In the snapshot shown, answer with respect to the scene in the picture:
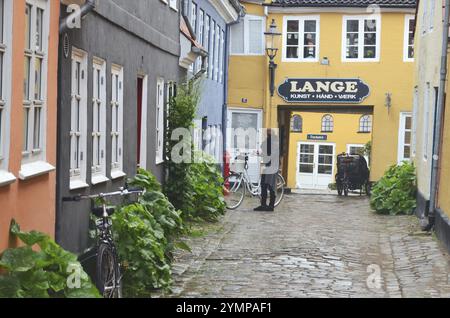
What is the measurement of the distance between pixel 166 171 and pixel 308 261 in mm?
4483

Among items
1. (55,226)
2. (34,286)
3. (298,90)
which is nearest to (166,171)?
(55,226)

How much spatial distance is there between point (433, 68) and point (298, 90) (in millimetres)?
12001

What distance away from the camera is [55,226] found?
905cm

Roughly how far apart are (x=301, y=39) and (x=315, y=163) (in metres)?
21.2

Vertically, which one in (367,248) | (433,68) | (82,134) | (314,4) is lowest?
(367,248)

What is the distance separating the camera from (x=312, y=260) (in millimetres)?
12859

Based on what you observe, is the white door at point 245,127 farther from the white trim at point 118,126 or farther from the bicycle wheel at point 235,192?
the white trim at point 118,126

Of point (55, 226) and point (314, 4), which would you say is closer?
point (55, 226)

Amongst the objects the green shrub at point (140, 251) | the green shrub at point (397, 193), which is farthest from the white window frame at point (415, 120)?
the green shrub at point (140, 251)

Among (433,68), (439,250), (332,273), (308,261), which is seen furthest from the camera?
(433,68)

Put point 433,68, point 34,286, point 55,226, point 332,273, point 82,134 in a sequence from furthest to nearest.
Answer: point 433,68
point 332,273
point 82,134
point 55,226
point 34,286

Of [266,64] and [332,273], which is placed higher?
[266,64]

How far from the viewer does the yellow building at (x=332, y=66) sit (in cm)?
2923

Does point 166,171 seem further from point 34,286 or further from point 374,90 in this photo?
point 374,90
